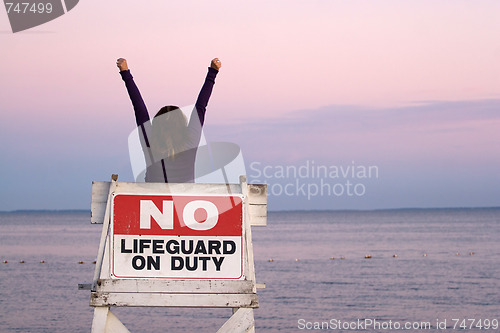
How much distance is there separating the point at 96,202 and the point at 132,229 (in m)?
0.41

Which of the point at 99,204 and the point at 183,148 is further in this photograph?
the point at 183,148

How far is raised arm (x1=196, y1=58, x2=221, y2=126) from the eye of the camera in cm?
702

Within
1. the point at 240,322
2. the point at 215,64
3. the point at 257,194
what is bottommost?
the point at 240,322

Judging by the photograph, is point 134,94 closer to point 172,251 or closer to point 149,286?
point 172,251

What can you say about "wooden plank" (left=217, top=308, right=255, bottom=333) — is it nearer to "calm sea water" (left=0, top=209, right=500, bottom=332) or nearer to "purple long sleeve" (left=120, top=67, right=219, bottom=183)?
"purple long sleeve" (left=120, top=67, right=219, bottom=183)

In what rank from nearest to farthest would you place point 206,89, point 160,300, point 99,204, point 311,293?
point 160,300, point 99,204, point 206,89, point 311,293

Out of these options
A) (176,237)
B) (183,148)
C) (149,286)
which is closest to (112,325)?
(149,286)

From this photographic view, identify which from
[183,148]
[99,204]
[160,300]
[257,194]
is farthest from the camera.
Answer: [183,148]

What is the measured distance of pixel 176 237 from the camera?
6512mm

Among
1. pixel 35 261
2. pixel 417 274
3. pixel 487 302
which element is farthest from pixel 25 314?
pixel 35 261

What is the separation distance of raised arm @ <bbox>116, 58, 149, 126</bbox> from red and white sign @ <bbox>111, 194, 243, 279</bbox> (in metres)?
0.81

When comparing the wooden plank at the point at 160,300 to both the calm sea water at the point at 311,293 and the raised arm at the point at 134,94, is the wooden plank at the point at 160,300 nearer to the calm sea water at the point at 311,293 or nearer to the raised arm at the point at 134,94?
the raised arm at the point at 134,94

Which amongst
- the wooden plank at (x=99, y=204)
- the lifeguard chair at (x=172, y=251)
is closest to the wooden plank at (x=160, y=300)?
the lifeguard chair at (x=172, y=251)

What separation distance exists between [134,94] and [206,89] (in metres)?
0.61
